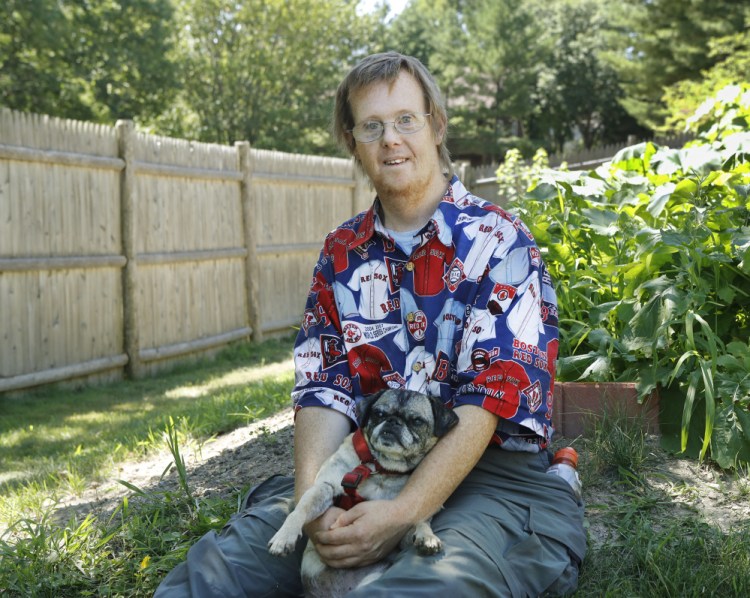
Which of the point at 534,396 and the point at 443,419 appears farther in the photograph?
the point at 534,396

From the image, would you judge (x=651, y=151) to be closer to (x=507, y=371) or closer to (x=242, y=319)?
(x=507, y=371)

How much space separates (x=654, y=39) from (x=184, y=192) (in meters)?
21.9

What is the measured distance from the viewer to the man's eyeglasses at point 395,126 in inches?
109

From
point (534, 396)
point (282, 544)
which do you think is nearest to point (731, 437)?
point (534, 396)

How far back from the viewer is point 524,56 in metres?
37.8

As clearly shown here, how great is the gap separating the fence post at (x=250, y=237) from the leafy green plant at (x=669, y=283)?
6.11m

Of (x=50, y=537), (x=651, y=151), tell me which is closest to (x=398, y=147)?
(x=50, y=537)

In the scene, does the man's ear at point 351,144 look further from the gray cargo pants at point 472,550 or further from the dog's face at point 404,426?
the gray cargo pants at point 472,550

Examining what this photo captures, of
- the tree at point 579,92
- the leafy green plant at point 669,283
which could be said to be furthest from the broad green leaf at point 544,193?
the tree at point 579,92

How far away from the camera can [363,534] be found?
2.24 metres

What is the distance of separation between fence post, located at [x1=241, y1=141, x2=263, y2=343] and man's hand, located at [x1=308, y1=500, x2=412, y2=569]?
27.4 feet

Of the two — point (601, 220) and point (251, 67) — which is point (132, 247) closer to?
point (601, 220)

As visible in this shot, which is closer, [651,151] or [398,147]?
[398,147]

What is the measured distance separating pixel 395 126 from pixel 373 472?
45.7 inches
